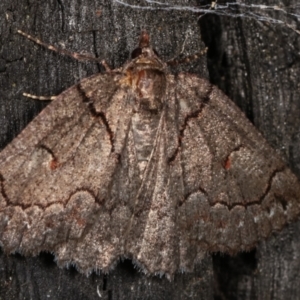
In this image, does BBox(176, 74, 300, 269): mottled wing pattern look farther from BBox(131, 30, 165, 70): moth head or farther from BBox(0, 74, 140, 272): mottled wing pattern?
BBox(0, 74, 140, 272): mottled wing pattern

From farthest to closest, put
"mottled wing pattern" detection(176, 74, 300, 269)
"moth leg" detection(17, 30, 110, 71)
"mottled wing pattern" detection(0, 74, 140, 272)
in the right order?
"mottled wing pattern" detection(176, 74, 300, 269)
"moth leg" detection(17, 30, 110, 71)
"mottled wing pattern" detection(0, 74, 140, 272)

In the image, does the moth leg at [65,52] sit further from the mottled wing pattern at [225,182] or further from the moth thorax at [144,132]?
the mottled wing pattern at [225,182]

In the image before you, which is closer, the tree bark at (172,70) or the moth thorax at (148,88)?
the tree bark at (172,70)

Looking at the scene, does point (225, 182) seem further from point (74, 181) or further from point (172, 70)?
point (74, 181)

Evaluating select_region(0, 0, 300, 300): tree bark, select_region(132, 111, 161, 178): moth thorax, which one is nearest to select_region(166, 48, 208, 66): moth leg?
select_region(0, 0, 300, 300): tree bark

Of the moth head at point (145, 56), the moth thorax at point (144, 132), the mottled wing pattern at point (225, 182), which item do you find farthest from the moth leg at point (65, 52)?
the mottled wing pattern at point (225, 182)

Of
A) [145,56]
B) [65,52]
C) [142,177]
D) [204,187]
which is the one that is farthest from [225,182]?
[65,52]

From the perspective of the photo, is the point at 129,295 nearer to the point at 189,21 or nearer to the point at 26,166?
the point at 26,166
